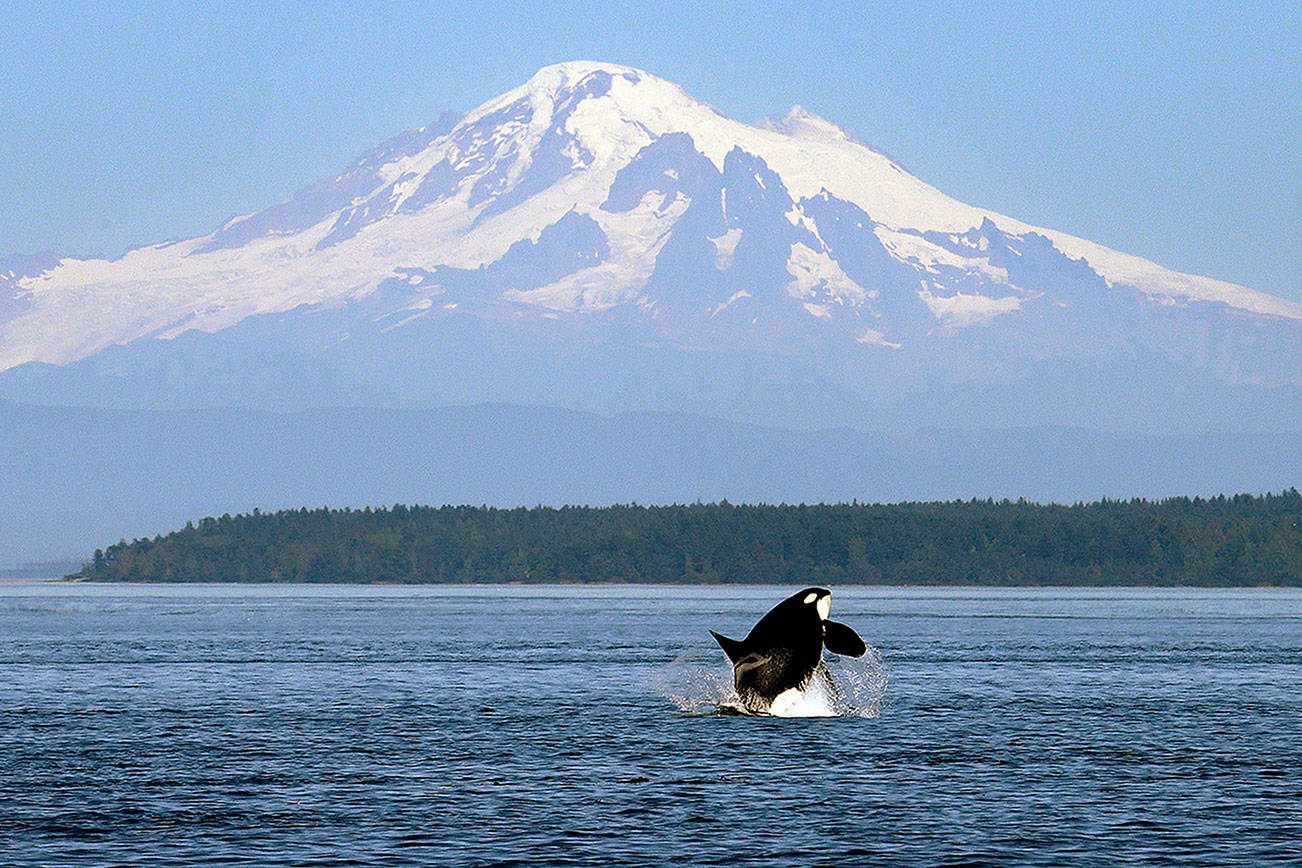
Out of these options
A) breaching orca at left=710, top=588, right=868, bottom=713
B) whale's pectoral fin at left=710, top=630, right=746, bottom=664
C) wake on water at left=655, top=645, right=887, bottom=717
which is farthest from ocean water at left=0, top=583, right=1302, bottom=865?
whale's pectoral fin at left=710, top=630, right=746, bottom=664

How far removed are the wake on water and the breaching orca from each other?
0.68 m

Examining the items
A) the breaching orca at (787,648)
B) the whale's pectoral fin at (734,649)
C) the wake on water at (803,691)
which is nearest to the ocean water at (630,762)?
the wake on water at (803,691)

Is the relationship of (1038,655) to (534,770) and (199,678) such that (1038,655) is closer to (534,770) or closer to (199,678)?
(199,678)

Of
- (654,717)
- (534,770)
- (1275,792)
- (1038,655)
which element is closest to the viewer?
(1275,792)

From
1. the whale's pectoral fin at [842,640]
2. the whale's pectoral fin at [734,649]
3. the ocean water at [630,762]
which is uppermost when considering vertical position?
the whale's pectoral fin at [842,640]

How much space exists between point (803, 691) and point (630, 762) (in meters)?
13.5

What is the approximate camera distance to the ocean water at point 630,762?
131 feet

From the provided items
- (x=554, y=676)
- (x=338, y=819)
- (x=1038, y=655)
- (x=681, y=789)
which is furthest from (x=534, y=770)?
(x=1038, y=655)

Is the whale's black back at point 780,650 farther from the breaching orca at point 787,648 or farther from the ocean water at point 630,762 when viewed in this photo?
the ocean water at point 630,762

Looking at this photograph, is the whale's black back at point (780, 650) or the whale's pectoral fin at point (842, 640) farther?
the whale's black back at point (780, 650)

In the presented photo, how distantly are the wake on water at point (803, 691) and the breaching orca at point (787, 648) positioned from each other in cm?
68

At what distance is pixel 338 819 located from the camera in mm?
43031

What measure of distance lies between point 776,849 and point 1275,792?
1576 cm

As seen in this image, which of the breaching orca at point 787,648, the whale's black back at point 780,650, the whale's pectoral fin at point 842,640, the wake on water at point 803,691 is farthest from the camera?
the wake on water at point 803,691
